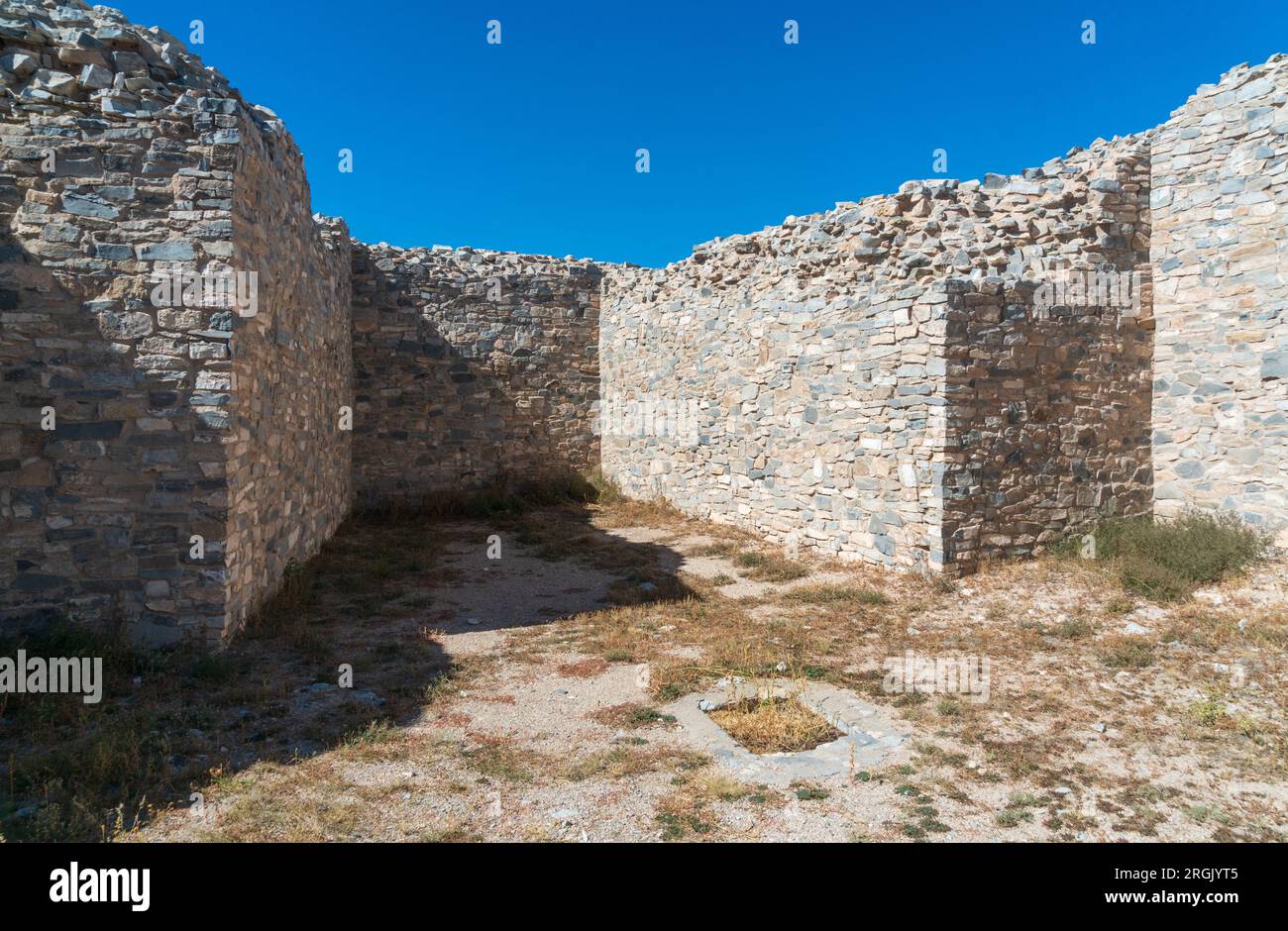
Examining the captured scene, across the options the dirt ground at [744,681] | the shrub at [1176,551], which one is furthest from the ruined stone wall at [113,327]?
the shrub at [1176,551]

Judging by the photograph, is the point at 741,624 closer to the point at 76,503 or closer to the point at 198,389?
the point at 198,389

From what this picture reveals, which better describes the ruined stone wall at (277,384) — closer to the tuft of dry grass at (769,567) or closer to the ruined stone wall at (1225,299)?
the tuft of dry grass at (769,567)

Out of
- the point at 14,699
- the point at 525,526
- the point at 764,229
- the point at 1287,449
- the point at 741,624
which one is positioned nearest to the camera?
the point at 14,699

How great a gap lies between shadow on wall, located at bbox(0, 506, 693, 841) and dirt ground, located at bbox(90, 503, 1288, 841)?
3 centimetres

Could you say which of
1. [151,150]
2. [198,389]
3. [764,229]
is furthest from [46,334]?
[764,229]

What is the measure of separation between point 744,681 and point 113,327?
5099 millimetres

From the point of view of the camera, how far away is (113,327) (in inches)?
204

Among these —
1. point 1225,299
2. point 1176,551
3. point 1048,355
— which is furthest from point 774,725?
point 1225,299

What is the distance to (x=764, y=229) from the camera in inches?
416

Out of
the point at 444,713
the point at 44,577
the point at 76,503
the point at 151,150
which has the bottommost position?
the point at 444,713

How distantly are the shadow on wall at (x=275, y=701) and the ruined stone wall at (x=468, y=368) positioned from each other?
14.7 feet

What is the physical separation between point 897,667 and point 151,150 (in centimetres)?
660

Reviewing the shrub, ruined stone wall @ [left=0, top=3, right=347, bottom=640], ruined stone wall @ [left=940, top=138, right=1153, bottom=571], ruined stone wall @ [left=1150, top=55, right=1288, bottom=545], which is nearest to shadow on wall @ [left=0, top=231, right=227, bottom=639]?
ruined stone wall @ [left=0, top=3, right=347, bottom=640]
